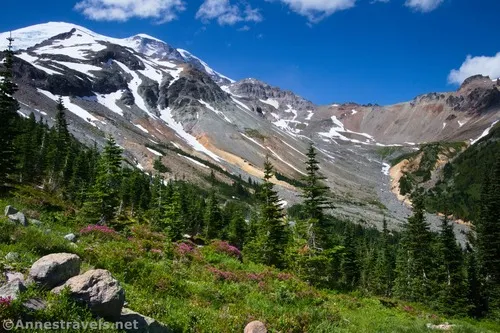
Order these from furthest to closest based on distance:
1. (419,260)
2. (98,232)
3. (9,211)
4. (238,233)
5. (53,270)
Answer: (238,233) < (419,260) < (98,232) < (9,211) < (53,270)

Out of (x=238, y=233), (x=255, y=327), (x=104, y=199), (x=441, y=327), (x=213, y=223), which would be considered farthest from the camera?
(x=213, y=223)

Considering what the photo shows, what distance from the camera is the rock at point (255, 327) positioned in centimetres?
1052

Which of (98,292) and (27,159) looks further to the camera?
(27,159)

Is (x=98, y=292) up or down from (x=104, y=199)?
down

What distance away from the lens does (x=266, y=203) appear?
39531mm

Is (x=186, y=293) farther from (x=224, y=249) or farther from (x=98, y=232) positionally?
(x=224, y=249)

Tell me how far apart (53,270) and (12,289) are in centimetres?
104

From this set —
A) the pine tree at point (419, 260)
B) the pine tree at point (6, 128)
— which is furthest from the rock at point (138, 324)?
the pine tree at point (419, 260)

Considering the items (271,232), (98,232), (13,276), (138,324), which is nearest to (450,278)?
(271,232)

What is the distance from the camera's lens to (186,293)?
13.3 metres

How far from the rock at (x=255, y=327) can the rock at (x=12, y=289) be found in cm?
569

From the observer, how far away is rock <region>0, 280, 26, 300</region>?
7020mm

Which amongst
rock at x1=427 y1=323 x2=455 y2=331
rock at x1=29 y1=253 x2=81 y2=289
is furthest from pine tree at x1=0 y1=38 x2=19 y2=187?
rock at x1=427 y1=323 x2=455 y2=331

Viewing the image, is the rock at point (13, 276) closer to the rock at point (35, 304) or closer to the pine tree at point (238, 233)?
the rock at point (35, 304)
